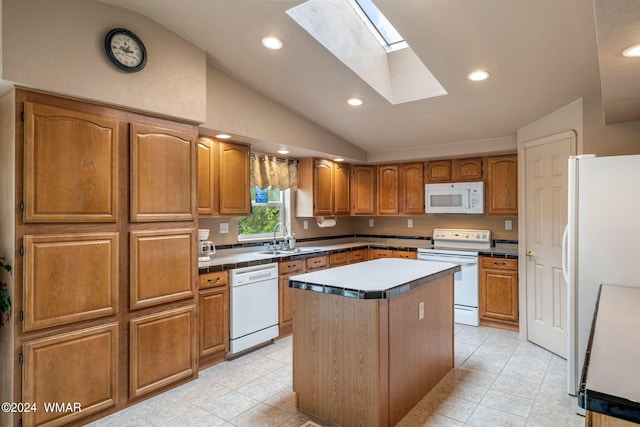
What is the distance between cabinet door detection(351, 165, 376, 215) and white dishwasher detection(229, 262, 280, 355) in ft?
6.88

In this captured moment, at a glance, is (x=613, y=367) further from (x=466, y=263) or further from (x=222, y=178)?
(x=466, y=263)

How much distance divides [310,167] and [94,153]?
2.75 meters

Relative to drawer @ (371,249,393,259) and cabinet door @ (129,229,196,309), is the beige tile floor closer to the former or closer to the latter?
cabinet door @ (129,229,196,309)

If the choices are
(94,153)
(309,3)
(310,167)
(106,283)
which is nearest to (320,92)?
(309,3)

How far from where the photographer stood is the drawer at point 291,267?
3.84 meters

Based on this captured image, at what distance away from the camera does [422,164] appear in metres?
5.05

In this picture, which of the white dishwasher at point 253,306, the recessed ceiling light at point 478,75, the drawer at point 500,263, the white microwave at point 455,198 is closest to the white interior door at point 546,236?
the drawer at point 500,263

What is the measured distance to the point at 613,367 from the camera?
3.34 feet

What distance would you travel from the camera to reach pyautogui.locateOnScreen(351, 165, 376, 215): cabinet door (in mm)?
5426

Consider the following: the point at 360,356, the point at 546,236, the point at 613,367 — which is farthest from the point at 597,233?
the point at 360,356

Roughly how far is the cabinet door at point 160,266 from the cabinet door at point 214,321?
0.26 m

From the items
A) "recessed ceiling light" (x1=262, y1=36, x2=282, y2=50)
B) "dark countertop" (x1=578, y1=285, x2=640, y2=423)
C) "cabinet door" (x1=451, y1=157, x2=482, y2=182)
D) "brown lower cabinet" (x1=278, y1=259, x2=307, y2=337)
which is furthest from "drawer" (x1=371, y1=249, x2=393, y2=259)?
"dark countertop" (x1=578, y1=285, x2=640, y2=423)

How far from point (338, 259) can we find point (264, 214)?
1129 millimetres

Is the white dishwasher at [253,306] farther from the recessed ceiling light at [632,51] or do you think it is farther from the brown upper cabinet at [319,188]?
the recessed ceiling light at [632,51]
